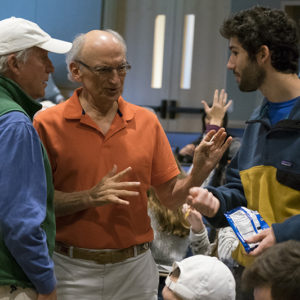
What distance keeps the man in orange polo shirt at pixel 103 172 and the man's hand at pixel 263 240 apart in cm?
49

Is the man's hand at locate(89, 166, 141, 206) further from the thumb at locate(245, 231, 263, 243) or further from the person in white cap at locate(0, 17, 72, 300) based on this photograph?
the thumb at locate(245, 231, 263, 243)

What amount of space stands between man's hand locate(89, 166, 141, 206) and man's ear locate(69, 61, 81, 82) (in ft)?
1.55

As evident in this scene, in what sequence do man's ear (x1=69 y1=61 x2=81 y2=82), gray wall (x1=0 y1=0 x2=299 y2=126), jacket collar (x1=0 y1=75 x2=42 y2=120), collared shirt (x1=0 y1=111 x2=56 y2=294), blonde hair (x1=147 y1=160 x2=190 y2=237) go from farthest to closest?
gray wall (x1=0 y1=0 x2=299 y2=126)
blonde hair (x1=147 y1=160 x2=190 y2=237)
man's ear (x1=69 y1=61 x2=81 y2=82)
jacket collar (x1=0 y1=75 x2=42 y2=120)
collared shirt (x1=0 y1=111 x2=56 y2=294)

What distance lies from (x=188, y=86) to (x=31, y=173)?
4574 mm

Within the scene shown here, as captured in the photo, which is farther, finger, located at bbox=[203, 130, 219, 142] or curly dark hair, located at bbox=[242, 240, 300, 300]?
finger, located at bbox=[203, 130, 219, 142]

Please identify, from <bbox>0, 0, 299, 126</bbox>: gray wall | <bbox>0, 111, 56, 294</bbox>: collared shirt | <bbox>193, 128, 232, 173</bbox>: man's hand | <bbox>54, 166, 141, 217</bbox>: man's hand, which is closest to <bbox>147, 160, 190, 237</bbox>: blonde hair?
<bbox>193, 128, 232, 173</bbox>: man's hand

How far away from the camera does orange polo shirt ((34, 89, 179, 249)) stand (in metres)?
2.10

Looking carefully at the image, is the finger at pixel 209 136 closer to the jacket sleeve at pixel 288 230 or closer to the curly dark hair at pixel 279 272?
the jacket sleeve at pixel 288 230

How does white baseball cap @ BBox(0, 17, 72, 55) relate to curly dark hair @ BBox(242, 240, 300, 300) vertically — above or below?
above

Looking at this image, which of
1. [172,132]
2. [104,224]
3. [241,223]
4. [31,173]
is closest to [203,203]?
[241,223]

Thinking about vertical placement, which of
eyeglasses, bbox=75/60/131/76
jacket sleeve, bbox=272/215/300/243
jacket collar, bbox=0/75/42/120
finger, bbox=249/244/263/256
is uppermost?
eyeglasses, bbox=75/60/131/76

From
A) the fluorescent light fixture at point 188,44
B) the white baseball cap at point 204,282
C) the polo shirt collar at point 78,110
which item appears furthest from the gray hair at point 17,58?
the fluorescent light fixture at point 188,44

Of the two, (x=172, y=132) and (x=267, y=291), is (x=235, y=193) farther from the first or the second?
(x=172, y=132)

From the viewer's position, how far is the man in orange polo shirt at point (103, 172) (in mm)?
2094
